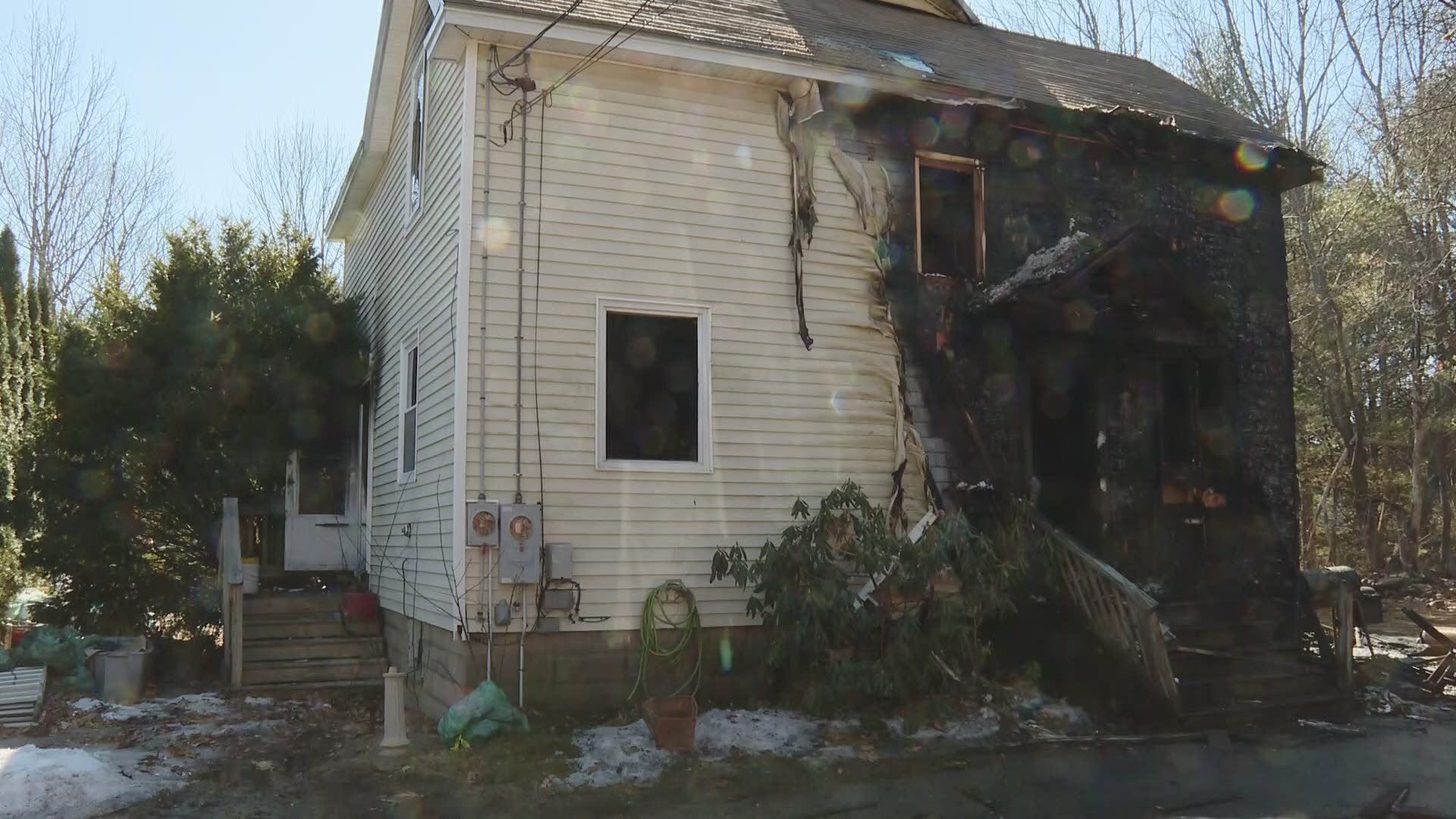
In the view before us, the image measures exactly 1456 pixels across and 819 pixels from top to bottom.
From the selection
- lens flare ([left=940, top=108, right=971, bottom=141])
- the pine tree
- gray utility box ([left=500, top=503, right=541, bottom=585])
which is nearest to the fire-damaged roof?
lens flare ([left=940, top=108, right=971, bottom=141])

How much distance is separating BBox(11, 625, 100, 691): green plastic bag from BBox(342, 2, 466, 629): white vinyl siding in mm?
2811

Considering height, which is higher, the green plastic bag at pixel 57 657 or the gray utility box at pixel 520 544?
the gray utility box at pixel 520 544

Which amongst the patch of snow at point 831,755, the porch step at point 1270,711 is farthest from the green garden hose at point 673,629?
the porch step at point 1270,711

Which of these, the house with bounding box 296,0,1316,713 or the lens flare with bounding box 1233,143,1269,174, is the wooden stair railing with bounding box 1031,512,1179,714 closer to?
the house with bounding box 296,0,1316,713

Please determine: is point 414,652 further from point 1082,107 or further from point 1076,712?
point 1082,107

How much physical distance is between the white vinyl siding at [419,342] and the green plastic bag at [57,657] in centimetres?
281

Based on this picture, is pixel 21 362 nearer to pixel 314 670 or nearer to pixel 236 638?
pixel 236 638

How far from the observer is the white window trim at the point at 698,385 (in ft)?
29.9

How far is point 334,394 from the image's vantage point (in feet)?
41.7

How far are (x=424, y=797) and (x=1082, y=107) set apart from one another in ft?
29.3

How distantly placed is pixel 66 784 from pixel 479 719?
254 centimetres

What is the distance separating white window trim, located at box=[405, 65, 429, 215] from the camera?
10.8 m

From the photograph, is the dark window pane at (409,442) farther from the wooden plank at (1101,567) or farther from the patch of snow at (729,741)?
the wooden plank at (1101,567)

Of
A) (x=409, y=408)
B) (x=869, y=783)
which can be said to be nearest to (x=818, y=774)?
(x=869, y=783)
